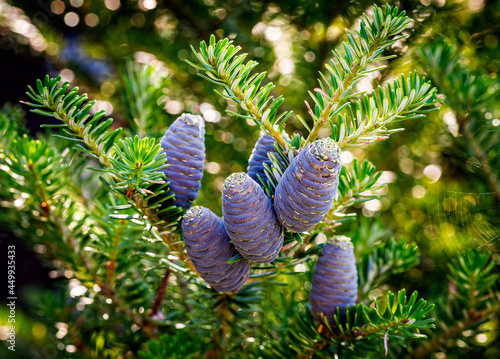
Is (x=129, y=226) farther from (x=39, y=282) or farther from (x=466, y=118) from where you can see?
(x=39, y=282)

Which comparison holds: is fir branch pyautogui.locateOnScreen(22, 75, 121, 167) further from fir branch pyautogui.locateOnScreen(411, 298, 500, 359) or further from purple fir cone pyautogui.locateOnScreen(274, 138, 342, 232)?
fir branch pyautogui.locateOnScreen(411, 298, 500, 359)

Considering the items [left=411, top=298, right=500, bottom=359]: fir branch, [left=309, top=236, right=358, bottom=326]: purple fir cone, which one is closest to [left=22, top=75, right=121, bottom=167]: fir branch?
[left=309, top=236, right=358, bottom=326]: purple fir cone

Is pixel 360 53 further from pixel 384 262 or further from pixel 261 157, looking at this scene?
pixel 384 262

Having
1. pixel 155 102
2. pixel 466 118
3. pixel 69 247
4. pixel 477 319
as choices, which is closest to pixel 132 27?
pixel 155 102

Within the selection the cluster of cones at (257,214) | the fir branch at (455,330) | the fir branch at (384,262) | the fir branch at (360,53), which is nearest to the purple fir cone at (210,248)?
the cluster of cones at (257,214)

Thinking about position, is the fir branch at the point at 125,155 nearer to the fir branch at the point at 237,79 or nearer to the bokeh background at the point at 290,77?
the fir branch at the point at 237,79
